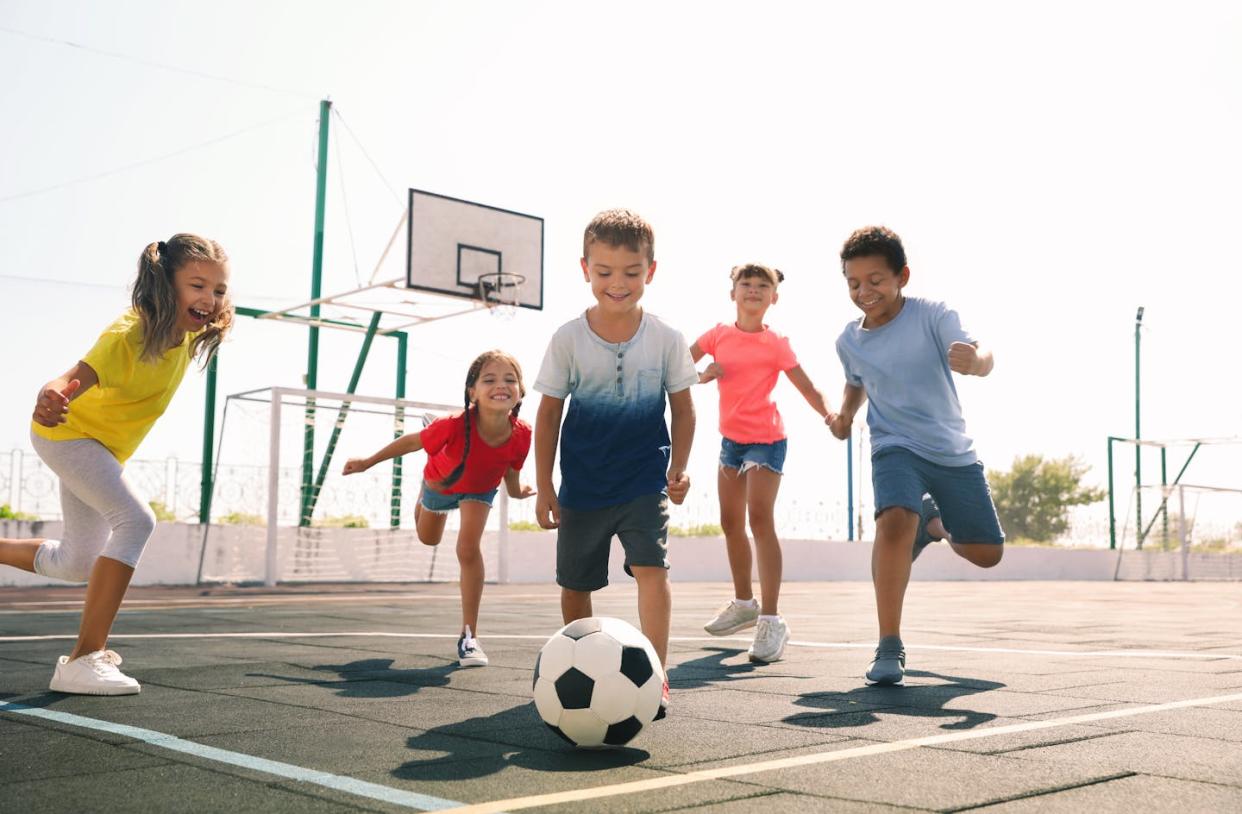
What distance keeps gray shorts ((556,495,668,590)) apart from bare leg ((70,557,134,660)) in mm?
1434

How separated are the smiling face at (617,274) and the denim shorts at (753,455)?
6.40 feet

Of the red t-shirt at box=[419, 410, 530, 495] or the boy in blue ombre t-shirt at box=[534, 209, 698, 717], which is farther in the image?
the red t-shirt at box=[419, 410, 530, 495]

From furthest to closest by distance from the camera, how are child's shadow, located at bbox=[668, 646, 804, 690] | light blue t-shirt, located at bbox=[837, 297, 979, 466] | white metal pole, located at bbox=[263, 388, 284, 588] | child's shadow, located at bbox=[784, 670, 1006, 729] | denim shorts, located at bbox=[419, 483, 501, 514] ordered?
1. white metal pole, located at bbox=[263, 388, 284, 588]
2. denim shorts, located at bbox=[419, 483, 501, 514]
3. light blue t-shirt, located at bbox=[837, 297, 979, 466]
4. child's shadow, located at bbox=[668, 646, 804, 690]
5. child's shadow, located at bbox=[784, 670, 1006, 729]

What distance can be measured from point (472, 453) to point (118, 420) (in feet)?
5.27

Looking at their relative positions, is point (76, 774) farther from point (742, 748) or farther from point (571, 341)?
point (571, 341)

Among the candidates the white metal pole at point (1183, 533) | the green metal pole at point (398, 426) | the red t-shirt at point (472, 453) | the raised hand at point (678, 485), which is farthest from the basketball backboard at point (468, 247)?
the white metal pole at point (1183, 533)

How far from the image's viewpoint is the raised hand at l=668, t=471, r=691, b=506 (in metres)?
3.57

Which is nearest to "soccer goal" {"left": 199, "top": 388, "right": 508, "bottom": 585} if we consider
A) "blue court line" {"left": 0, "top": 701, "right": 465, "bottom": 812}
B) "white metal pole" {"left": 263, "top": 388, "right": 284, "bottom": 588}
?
"white metal pole" {"left": 263, "top": 388, "right": 284, "bottom": 588}

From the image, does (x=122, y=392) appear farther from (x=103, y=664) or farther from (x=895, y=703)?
(x=895, y=703)

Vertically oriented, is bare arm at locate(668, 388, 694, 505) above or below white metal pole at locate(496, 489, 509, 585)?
above

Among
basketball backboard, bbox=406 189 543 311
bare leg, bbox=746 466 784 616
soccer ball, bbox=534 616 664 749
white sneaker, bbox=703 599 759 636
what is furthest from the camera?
basketball backboard, bbox=406 189 543 311

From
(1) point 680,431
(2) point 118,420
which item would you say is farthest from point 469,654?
(2) point 118,420

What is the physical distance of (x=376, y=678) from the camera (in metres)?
4.13

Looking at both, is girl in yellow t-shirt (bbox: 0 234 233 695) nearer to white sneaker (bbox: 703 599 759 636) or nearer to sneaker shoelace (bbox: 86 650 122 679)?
sneaker shoelace (bbox: 86 650 122 679)
